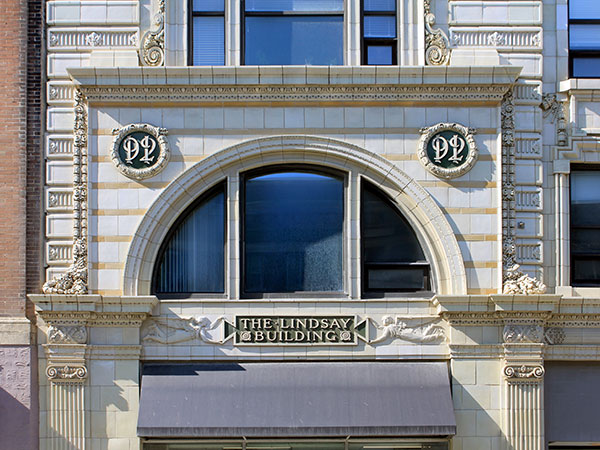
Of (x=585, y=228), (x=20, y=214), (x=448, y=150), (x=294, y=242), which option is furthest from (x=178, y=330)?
(x=585, y=228)

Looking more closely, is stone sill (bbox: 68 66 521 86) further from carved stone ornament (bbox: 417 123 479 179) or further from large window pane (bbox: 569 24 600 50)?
large window pane (bbox: 569 24 600 50)

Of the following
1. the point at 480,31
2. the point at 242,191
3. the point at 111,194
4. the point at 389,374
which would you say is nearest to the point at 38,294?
the point at 111,194

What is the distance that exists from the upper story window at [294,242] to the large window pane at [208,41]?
87.5 inches

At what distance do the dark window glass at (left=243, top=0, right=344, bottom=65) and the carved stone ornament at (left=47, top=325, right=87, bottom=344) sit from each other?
18.5 feet

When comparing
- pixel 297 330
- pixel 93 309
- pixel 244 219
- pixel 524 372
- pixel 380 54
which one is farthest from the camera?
pixel 380 54

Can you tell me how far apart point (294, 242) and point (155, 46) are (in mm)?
4329

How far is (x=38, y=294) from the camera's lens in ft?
50.1

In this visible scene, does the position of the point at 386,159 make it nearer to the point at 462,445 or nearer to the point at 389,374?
the point at 389,374

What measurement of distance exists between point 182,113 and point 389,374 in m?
5.84

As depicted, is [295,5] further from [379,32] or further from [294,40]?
[379,32]

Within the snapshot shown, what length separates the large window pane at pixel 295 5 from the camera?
16.3 metres

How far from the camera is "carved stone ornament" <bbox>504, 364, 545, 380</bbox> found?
1518 cm

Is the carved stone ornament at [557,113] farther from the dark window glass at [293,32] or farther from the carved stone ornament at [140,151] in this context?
the carved stone ornament at [140,151]

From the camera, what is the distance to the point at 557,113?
52.5 feet
